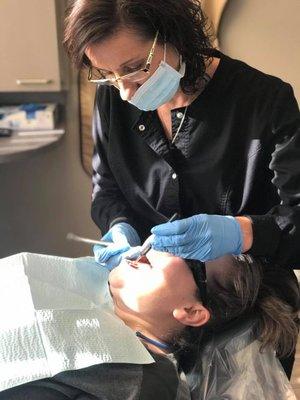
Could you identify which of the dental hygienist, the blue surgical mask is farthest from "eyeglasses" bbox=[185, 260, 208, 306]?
the blue surgical mask

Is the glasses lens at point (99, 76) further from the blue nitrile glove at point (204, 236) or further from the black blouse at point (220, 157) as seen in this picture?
the blue nitrile glove at point (204, 236)

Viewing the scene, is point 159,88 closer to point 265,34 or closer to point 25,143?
point 25,143

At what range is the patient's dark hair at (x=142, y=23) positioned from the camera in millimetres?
1021

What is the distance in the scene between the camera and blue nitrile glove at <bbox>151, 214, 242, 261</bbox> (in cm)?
107

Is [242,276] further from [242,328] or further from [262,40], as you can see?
[262,40]

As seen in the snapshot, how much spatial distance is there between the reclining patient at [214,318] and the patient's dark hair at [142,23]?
53cm

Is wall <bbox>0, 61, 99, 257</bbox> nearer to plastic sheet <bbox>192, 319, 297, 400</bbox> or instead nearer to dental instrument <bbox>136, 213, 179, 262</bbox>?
dental instrument <bbox>136, 213, 179, 262</bbox>

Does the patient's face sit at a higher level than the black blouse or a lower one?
lower

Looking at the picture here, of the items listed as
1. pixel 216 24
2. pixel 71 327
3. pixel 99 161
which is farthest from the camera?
pixel 216 24

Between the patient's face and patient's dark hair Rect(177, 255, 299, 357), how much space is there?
0.04 m

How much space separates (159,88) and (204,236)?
40 centimetres

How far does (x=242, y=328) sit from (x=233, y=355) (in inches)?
3.0

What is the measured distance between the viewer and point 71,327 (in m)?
1.04

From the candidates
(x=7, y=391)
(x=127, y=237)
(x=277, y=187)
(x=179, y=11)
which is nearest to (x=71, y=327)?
(x=7, y=391)
